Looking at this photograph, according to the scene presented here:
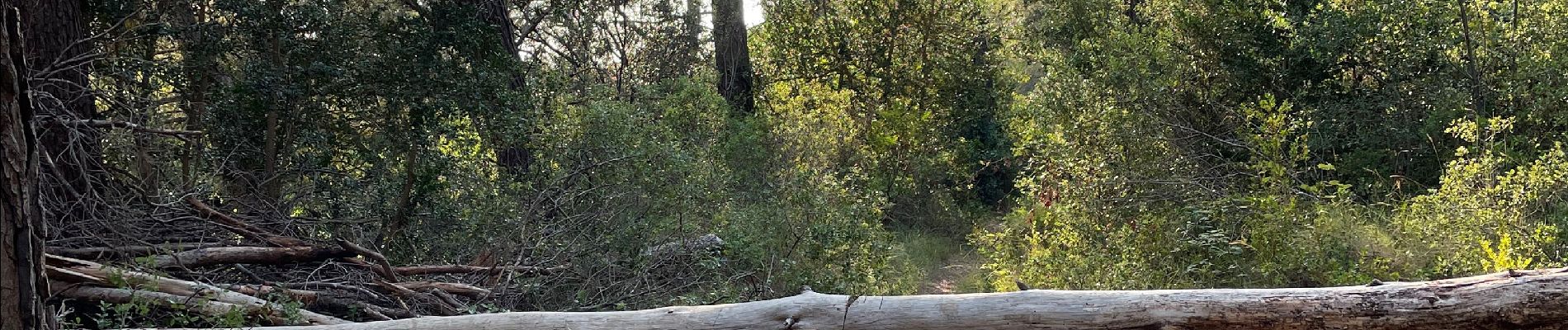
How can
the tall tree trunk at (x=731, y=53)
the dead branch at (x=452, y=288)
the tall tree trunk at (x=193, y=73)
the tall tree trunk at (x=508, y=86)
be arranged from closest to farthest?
the dead branch at (x=452, y=288) < the tall tree trunk at (x=193, y=73) < the tall tree trunk at (x=508, y=86) < the tall tree trunk at (x=731, y=53)

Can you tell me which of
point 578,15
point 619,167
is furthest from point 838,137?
point 619,167

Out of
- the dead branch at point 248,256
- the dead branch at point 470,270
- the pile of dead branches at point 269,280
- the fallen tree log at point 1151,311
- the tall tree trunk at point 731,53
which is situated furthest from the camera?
the tall tree trunk at point 731,53

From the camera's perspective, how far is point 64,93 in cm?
562

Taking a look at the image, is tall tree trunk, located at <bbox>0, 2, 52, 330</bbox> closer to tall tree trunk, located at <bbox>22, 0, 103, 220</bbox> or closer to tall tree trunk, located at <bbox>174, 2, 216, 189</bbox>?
tall tree trunk, located at <bbox>22, 0, 103, 220</bbox>

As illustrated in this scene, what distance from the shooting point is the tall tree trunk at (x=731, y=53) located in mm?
12109

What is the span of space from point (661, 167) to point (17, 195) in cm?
495

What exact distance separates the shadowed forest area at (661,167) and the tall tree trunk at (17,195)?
12.8 inches

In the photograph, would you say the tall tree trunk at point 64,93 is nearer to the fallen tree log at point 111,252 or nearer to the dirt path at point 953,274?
the fallen tree log at point 111,252

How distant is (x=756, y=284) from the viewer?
685cm

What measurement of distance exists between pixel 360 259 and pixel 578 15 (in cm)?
503

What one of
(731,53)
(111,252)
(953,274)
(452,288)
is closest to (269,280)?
(111,252)

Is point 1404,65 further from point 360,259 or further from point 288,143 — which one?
point 288,143

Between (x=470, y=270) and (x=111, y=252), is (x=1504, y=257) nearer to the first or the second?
(x=470, y=270)

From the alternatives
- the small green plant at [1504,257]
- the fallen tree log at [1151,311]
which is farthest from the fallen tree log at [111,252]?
the small green plant at [1504,257]
